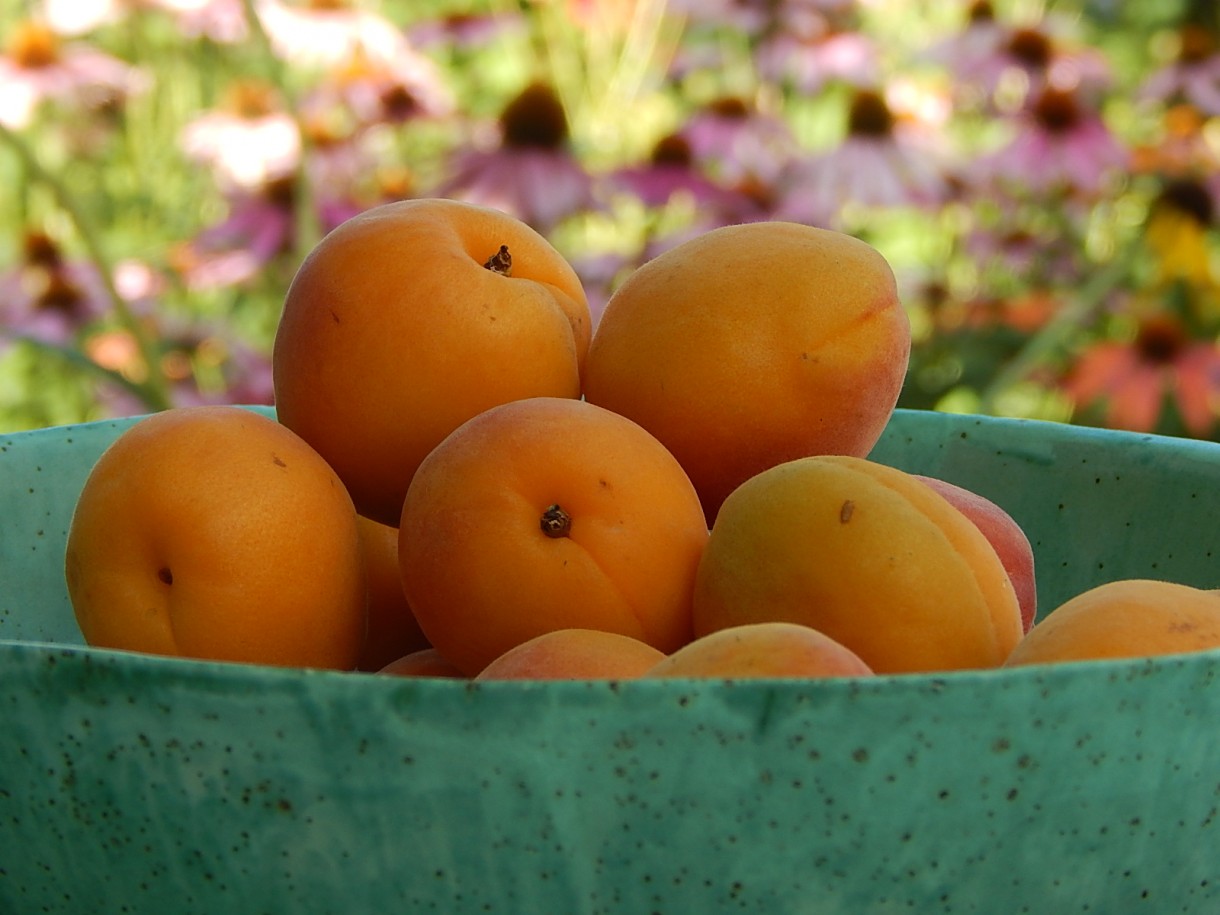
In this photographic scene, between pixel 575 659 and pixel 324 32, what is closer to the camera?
pixel 575 659

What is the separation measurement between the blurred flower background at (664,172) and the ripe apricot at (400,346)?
1051 millimetres

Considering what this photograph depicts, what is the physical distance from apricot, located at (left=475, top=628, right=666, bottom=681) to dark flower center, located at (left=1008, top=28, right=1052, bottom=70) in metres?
1.65

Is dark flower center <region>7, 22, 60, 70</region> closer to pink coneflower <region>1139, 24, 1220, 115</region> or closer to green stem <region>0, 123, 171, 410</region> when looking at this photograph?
green stem <region>0, 123, 171, 410</region>

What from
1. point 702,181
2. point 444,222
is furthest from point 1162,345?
point 444,222

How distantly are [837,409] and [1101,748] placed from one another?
0.19 meters

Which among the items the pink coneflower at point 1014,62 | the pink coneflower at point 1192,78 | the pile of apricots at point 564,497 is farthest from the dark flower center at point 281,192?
the pile of apricots at point 564,497

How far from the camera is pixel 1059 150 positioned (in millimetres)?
1771

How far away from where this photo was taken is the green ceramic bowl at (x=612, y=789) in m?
0.28

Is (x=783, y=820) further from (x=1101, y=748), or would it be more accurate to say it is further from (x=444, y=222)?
(x=444, y=222)

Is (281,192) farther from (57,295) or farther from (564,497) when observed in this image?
(564,497)

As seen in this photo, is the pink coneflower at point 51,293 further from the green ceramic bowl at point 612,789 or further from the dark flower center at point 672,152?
the green ceramic bowl at point 612,789

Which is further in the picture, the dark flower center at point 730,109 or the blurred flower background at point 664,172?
the dark flower center at point 730,109

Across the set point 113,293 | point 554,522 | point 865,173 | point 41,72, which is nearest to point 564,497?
point 554,522

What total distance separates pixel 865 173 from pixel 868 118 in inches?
3.5
